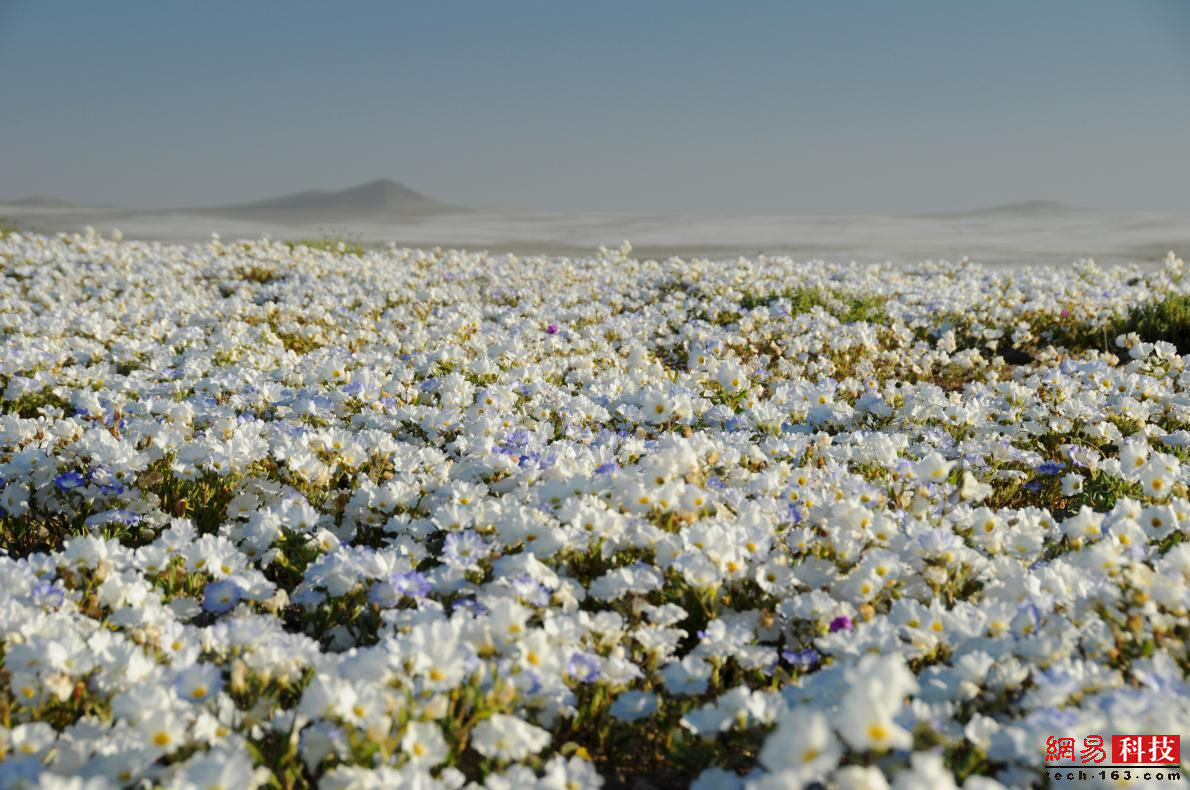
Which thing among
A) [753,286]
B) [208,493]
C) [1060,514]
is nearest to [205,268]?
[753,286]

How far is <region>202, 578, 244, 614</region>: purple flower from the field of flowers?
0.01 meters

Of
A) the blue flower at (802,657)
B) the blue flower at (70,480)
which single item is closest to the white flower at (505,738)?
the blue flower at (802,657)

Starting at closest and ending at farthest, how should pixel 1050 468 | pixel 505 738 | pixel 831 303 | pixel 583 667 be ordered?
pixel 505 738 → pixel 583 667 → pixel 1050 468 → pixel 831 303

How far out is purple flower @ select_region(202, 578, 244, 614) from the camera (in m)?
3.53

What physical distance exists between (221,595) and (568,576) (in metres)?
1.36

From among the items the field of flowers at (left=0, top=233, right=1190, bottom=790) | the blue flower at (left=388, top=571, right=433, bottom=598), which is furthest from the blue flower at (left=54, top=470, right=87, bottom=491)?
the blue flower at (left=388, top=571, right=433, bottom=598)

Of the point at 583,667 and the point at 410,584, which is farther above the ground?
the point at 410,584

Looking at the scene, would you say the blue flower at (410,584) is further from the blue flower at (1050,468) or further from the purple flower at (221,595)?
the blue flower at (1050,468)

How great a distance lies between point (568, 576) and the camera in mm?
3768

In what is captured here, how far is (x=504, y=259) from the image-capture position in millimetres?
16344

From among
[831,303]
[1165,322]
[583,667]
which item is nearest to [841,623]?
[583,667]

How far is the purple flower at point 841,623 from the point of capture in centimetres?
325

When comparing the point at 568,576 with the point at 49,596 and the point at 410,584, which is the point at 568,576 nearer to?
the point at 410,584

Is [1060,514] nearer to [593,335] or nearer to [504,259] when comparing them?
[593,335]
